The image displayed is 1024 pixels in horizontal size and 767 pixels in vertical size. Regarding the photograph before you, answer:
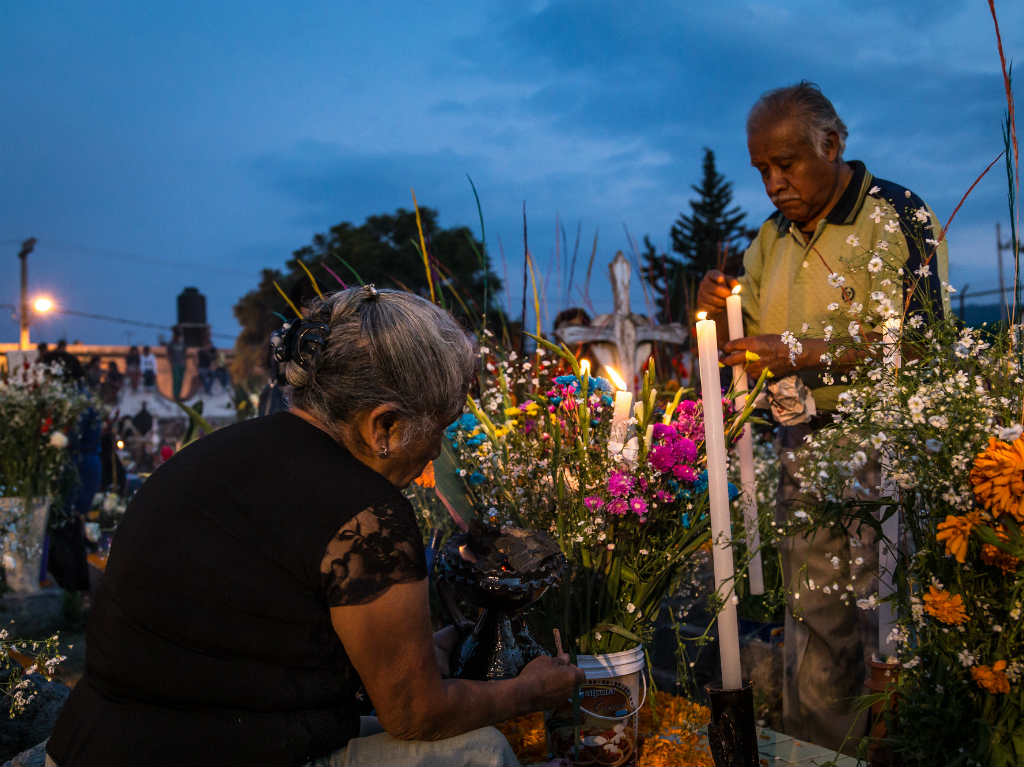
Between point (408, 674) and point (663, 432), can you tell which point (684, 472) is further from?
point (408, 674)

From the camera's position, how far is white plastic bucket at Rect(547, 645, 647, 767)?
210 cm

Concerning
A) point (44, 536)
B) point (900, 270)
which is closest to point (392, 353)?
point (900, 270)

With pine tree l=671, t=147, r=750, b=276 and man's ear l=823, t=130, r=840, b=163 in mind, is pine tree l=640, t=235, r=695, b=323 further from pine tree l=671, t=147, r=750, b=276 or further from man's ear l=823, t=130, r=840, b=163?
pine tree l=671, t=147, r=750, b=276

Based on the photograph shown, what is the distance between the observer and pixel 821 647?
2.80m

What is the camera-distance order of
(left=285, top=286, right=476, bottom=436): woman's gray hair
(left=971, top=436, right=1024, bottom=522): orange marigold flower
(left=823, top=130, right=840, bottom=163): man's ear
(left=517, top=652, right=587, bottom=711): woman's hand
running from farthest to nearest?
(left=823, top=130, right=840, bottom=163): man's ear → (left=517, top=652, right=587, bottom=711): woman's hand → (left=285, top=286, right=476, bottom=436): woman's gray hair → (left=971, top=436, right=1024, bottom=522): orange marigold flower

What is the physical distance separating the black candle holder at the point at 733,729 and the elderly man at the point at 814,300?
0.84 meters

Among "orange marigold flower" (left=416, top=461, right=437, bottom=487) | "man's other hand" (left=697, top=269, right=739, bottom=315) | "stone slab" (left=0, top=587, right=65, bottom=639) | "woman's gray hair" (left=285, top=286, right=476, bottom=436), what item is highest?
"man's other hand" (left=697, top=269, right=739, bottom=315)

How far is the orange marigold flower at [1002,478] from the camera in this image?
4.69 feet

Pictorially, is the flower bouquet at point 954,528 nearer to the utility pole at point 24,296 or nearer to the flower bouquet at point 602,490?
the flower bouquet at point 602,490

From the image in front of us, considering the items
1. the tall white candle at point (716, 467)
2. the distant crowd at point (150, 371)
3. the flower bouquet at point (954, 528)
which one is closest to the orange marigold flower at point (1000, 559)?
the flower bouquet at point (954, 528)

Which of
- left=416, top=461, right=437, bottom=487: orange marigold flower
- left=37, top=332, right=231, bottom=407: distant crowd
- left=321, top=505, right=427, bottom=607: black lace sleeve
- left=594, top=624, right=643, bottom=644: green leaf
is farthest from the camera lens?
left=37, top=332, right=231, bottom=407: distant crowd

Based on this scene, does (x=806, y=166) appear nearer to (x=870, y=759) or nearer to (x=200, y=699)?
(x=870, y=759)

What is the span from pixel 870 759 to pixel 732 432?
2.58 ft

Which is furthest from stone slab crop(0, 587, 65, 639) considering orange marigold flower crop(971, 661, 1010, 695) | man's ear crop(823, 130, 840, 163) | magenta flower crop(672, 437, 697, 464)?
orange marigold flower crop(971, 661, 1010, 695)
